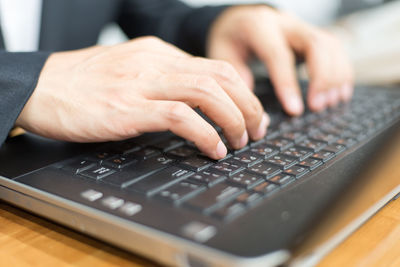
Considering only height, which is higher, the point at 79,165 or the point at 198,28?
the point at 198,28

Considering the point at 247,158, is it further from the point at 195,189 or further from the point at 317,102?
the point at 317,102

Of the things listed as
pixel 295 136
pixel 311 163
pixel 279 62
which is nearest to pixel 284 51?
pixel 279 62

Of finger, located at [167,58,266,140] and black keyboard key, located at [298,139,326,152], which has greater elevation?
finger, located at [167,58,266,140]

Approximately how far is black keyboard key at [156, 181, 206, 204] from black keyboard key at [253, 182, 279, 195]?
5 centimetres

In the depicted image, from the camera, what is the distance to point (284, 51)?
0.75 m

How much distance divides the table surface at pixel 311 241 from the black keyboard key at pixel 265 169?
0.07 m

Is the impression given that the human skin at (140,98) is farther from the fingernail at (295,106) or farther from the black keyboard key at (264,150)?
the fingernail at (295,106)

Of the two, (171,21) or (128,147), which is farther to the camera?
(171,21)

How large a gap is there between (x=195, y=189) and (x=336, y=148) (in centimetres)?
20

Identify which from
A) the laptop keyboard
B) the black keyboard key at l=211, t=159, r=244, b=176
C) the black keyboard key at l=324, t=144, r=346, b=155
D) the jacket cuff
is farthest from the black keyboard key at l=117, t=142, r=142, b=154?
the jacket cuff

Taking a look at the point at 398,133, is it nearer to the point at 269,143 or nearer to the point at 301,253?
the point at 269,143

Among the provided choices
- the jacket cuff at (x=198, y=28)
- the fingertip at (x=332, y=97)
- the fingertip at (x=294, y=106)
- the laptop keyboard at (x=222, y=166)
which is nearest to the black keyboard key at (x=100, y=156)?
the laptop keyboard at (x=222, y=166)

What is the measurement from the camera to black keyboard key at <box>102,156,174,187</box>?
383 millimetres

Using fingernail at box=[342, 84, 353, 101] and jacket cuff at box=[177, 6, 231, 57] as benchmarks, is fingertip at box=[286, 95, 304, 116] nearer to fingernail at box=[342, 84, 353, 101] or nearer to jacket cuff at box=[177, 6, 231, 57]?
fingernail at box=[342, 84, 353, 101]
